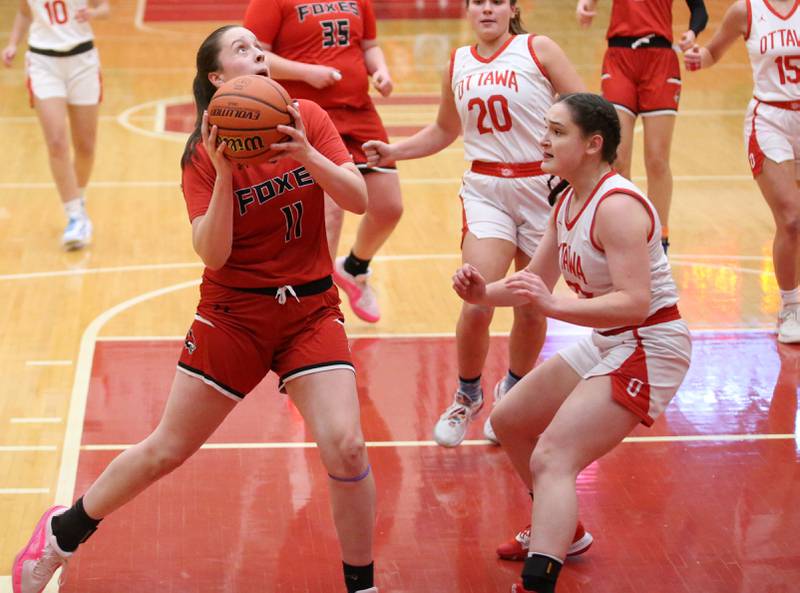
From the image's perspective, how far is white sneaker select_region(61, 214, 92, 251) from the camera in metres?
8.93

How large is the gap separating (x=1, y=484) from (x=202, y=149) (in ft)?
7.08

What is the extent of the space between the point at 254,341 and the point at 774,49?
4084 mm

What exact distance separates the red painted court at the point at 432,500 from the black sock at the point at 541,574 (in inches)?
23.6

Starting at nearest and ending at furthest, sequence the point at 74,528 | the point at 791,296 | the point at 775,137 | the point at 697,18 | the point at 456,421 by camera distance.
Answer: the point at 74,528 < the point at 456,421 < the point at 775,137 < the point at 791,296 < the point at 697,18

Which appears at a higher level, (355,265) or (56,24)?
→ (56,24)

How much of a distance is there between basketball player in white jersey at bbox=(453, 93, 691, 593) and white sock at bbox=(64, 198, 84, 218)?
17.0 ft

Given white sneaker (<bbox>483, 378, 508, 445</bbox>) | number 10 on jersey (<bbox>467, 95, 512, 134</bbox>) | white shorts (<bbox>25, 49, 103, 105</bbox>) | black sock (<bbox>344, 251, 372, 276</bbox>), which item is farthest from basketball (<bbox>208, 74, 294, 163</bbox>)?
white shorts (<bbox>25, 49, 103, 105</bbox>)

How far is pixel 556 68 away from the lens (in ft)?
18.8

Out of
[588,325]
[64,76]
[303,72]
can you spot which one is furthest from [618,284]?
[64,76]

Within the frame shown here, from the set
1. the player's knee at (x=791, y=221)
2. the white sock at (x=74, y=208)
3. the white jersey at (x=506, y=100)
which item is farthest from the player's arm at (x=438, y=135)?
the white sock at (x=74, y=208)

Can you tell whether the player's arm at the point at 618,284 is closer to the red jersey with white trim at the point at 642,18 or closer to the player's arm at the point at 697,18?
the player's arm at the point at 697,18

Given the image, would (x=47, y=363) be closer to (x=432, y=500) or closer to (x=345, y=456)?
(x=432, y=500)

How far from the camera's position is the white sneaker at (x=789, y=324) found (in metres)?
7.23

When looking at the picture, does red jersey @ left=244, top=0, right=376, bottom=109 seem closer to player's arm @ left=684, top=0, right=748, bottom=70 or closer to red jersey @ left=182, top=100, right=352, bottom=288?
player's arm @ left=684, top=0, right=748, bottom=70
